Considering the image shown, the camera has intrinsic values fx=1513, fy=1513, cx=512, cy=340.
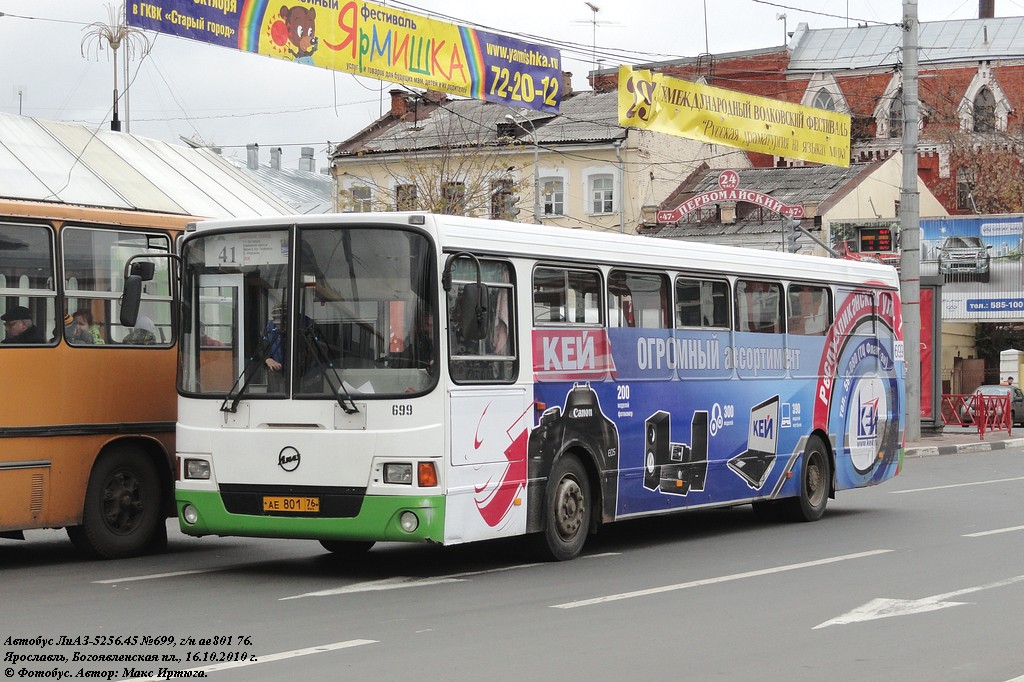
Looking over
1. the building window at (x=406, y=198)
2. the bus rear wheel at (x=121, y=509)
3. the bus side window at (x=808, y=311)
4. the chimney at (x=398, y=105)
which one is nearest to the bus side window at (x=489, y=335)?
the bus rear wheel at (x=121, y=509)

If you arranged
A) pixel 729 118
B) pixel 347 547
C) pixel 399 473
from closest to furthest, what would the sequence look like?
pixel 399 473 < pixel 347 547 < pixel 729 118

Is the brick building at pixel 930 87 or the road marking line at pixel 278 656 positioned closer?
the road marking line at pixel 278 656

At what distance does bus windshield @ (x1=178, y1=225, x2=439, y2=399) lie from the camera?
447 inches

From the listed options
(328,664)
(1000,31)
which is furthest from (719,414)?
(1000,31)

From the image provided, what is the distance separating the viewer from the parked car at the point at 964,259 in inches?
2024

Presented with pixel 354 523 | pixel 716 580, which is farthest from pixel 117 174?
pixel 716 580

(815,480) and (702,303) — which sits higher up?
(702,303)

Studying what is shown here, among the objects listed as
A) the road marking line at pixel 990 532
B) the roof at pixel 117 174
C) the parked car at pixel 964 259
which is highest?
the parked car at pixel 964 259

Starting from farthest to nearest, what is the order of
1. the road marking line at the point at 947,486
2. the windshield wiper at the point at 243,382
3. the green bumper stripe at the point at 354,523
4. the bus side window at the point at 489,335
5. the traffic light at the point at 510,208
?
the traffic light at the point at 510,208, the road marking line at the point at 947,486, the windshield wiper at the point at 243,382, the bus side window at the point at 489,335, the green bumper stripe at the point at 354,523

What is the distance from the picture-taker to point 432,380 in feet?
37.0

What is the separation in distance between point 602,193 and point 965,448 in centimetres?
2506

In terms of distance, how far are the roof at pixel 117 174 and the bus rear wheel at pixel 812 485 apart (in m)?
6.43

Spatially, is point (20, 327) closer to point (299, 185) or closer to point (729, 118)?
point (729, 118)

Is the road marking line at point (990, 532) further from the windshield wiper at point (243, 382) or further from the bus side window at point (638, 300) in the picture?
the windshield wiper at point (243, 382)
